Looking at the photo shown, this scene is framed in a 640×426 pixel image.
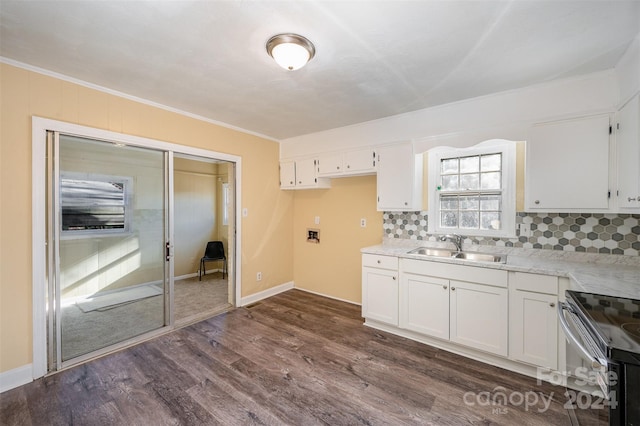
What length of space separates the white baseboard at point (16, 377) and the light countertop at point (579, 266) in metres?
3.26

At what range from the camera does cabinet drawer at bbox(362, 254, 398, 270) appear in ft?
9.62

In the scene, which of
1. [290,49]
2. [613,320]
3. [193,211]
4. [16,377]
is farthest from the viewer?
[193,211]

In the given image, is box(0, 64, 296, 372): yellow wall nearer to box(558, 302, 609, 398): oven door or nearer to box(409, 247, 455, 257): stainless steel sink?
box(409, 247, 455, 257): stainless steel sink

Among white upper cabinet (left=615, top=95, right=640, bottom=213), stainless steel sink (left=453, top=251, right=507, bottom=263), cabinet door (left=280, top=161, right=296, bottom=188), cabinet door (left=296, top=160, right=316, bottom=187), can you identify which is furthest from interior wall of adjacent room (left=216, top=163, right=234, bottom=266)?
white upper cabinet (left=615, top=95, right=640, bottom=213)

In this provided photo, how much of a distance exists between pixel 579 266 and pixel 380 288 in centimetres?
175

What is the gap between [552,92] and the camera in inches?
91.0

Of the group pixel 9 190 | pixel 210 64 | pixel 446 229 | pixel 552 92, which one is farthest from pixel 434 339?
pixel 9 190

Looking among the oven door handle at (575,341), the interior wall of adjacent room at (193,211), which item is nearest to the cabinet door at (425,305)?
the oven door handle at (575,341)

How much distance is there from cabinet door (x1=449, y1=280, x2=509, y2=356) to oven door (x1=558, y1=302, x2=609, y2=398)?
2.36ft

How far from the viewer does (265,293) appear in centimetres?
409

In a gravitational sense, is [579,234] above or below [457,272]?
above

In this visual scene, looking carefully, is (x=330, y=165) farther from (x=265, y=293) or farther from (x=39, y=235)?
(x=39, y=235)

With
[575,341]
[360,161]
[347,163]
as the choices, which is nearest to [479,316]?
[575,341]

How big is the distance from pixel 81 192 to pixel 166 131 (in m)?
1.01
